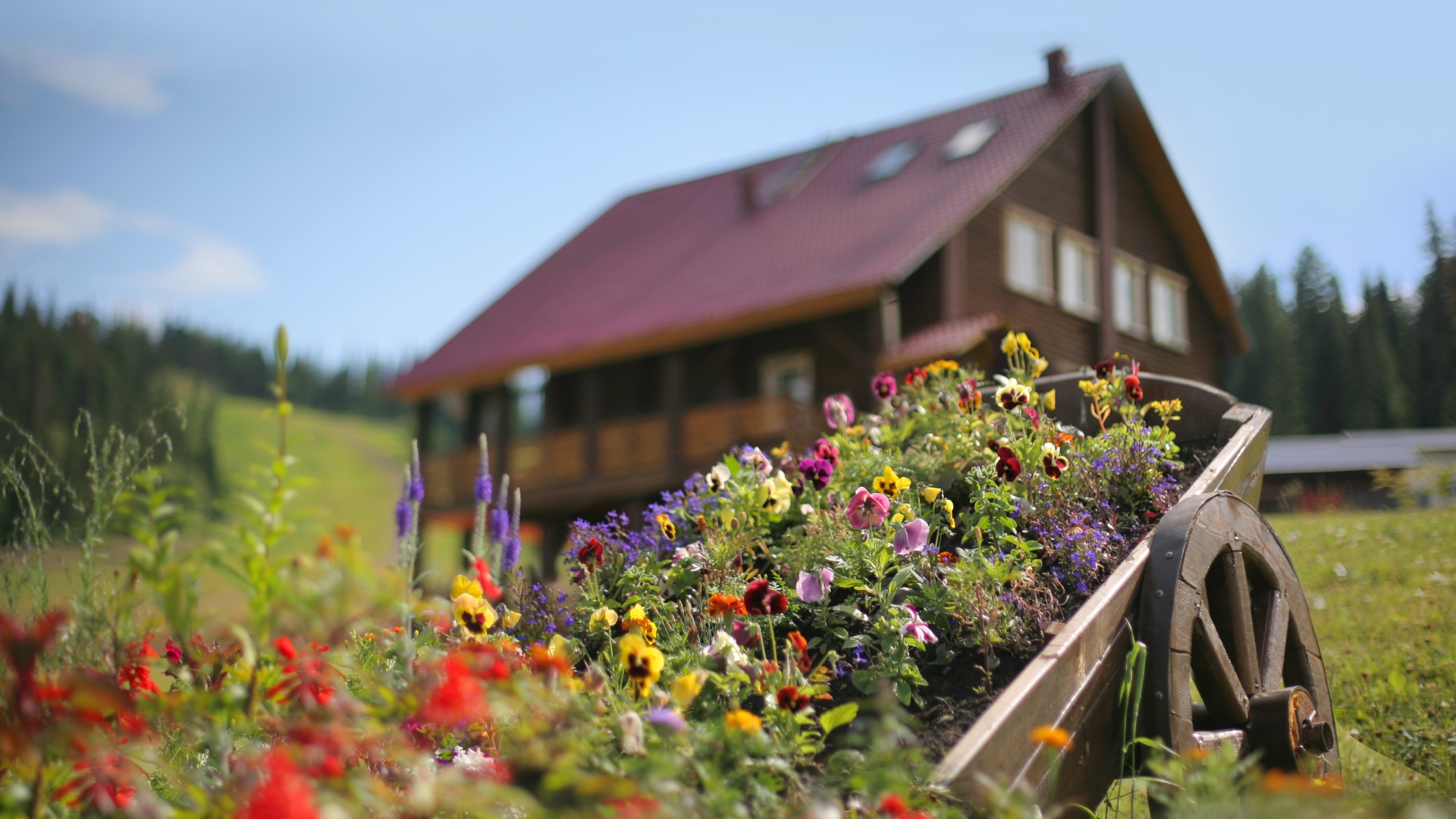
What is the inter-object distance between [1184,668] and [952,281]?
413 inches

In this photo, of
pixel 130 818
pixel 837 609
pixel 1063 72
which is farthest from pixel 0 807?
pixel 1063 72

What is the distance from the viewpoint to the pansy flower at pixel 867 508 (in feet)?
11.0

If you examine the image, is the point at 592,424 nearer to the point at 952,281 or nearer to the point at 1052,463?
the point at 952,281

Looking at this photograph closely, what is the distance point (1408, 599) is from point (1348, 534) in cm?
231

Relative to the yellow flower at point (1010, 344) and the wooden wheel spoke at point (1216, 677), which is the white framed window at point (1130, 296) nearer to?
the yellow flower at point (1010, 344)

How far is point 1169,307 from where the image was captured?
17469 mm

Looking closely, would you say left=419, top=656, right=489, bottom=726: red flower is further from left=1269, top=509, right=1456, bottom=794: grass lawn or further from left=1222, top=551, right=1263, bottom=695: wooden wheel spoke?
left=1269, top=509, right=1456, bottom=794: grass lawn

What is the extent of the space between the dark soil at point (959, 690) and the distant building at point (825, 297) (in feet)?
26.7

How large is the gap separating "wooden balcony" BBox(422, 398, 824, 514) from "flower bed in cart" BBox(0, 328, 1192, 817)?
809cm

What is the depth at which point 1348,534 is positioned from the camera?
332 inches

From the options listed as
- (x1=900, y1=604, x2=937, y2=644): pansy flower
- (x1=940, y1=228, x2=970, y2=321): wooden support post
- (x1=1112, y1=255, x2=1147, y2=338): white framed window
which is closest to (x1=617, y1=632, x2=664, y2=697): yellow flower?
(x1=900, y1=604, x2=937, y2=644): pansy flower

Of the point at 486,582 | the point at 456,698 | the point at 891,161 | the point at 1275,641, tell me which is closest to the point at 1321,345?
the point at 891,161

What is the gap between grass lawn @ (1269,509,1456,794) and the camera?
4590 millimetres

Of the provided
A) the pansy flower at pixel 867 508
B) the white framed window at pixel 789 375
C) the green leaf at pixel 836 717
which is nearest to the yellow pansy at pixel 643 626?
the green leaf at pixel 836 717
